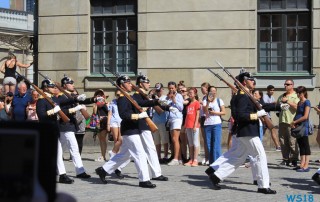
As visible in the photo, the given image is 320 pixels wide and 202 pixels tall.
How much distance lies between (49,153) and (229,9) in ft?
54.8

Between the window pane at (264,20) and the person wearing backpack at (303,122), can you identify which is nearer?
the person wearing backpack at (303,122)

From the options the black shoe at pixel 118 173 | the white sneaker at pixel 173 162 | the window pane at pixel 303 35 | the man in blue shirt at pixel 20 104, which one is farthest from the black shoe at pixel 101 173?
the window pane at pixel 303 35

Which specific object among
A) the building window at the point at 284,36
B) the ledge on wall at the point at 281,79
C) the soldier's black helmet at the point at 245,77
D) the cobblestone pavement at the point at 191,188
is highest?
the building window at the point at 284,36

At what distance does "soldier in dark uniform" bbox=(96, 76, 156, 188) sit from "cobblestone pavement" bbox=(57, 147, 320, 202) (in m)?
0.21

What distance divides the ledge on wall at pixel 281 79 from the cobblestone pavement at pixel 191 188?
443 cm

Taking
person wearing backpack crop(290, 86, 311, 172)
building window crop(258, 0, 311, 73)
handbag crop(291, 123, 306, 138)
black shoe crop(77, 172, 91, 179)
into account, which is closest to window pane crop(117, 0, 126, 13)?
building window crop(258, 0, 311, 73)

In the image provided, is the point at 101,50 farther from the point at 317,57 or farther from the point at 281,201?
the point at 281,201

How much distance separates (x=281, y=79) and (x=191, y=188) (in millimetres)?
7917

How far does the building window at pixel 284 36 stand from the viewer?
17.7 metres

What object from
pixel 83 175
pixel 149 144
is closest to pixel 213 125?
pixel 149 144

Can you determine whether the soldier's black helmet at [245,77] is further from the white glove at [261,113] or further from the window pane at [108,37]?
the window pane at [108,37]

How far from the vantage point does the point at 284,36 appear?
59.2ft

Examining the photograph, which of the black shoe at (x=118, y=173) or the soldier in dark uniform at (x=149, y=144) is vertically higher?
the soldier in dark uniform at (x=149, y=144)

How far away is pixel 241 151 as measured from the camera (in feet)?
33.5
